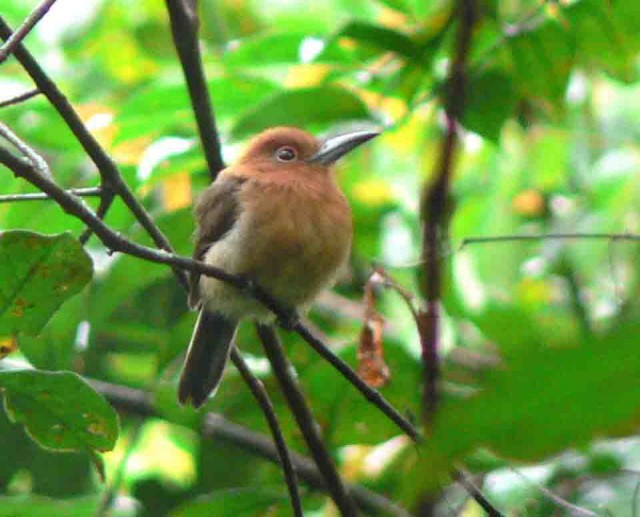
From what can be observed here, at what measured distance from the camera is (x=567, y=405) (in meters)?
0.63

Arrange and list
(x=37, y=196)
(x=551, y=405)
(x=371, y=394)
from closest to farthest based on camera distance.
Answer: (x=551, y=405) < (x=37, y=196) < (x=371, y=394)

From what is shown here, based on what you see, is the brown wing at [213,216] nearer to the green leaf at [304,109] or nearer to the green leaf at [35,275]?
the green leaf at [304,109]

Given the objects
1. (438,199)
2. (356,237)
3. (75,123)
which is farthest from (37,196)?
(356,237)

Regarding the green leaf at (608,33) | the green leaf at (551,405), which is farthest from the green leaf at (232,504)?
the green leaf at (551,405)

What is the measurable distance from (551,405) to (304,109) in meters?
2.22

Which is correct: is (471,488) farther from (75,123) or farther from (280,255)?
(280,255)

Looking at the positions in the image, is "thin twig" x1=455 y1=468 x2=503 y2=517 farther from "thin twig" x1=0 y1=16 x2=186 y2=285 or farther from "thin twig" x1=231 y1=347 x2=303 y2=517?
"thin twig" x1=0 y1=16 x2=186 y2=285

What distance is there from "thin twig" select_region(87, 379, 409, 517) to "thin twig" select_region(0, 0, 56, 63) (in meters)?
1.21

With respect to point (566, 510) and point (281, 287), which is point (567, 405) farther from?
point (281, 287)

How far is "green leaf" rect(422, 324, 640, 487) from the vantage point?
628 millimetres

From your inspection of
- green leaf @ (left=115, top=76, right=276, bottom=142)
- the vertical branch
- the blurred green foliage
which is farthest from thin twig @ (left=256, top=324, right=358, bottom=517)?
the vertical branch

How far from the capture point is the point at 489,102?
2.57 m

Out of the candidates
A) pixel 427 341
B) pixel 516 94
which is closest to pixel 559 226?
pixel 516 94

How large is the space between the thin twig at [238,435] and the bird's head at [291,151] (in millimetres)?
849
